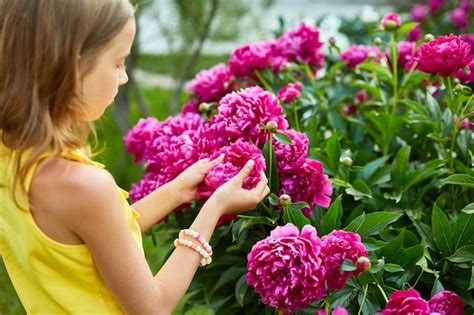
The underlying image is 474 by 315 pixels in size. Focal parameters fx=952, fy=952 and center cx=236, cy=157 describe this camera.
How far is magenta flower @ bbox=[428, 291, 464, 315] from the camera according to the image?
206cm

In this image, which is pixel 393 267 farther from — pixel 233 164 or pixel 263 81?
pixel 263 81

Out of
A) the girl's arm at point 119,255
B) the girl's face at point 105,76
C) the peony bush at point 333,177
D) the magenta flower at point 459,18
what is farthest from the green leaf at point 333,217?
the magenta flower at point 459,18

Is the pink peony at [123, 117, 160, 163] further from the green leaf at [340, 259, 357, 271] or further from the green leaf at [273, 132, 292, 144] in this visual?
the green leaf at [340, 259, 357, 271]

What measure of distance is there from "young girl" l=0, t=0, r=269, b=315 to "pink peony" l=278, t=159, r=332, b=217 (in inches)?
19.5

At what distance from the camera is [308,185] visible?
2.28 metres

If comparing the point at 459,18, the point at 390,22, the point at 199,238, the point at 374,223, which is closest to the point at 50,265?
the point at 199,238

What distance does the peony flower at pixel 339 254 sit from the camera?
6.43 feet

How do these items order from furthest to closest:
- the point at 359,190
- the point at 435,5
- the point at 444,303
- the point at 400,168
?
1. the point at 435,5
2. the point at 400,168
3. the point at 359,190
4. the point at 444,303

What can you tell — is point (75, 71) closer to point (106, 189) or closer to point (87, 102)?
point (87, 102)

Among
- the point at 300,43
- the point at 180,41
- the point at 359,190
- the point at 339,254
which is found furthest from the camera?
the point at 180,41

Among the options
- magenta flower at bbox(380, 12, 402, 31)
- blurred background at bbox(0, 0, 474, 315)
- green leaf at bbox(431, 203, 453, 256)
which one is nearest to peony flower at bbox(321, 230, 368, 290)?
Result: green leaf at bbox(431, 203, 453, 256)

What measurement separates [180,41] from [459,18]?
182 cm

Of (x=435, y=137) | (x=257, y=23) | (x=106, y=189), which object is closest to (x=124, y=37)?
(x=106, y=189)

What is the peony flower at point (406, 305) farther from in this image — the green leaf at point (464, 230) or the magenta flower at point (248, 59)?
the magenta flower at point (248, 59)
